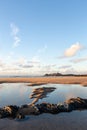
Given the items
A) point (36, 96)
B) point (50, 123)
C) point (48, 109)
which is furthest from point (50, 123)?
point (36, 96)

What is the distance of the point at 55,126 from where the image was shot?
48.1 feet

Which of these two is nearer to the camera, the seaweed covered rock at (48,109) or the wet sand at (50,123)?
the wet sand at (50,123)

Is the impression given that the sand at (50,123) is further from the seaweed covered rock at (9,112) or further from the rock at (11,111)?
the rock at (11,111)

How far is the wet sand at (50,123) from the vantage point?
1444 cm

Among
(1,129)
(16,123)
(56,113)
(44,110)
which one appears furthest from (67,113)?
(1,129)

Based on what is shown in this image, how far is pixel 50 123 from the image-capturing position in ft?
50.4

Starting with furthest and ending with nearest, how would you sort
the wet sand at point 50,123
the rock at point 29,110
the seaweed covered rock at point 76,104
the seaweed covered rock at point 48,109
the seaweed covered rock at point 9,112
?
1. the seaweed covered rock at point 76,104
2. the seaweed covered rock at point 48,109
3. the rock at point 29,110
4. the seaweed covered rock at point 9,112
5. the wet sand at point 50,123

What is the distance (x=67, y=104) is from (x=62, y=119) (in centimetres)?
417

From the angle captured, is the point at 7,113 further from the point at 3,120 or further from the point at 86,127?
the point at 86,127

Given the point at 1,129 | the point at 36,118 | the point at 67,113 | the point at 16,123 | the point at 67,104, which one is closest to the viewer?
the point at 1,129

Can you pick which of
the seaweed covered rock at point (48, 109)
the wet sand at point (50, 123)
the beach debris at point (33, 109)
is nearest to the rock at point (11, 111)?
the beach debris at point (33, 109)

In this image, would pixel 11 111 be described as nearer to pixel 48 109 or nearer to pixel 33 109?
pixel 33 109

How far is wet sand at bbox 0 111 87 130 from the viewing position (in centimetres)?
1444

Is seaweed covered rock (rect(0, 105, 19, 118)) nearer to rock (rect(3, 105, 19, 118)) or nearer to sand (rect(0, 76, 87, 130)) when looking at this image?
rock (rect(3, 105, 19, 118))
